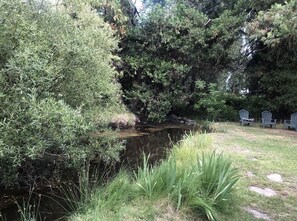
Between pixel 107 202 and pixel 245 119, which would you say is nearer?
pixel 107 202

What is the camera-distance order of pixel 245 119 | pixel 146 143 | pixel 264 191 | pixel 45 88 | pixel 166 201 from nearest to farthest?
pixel 166 201, pixel 264 191, pixel 45 88, pixel 146 143, pixel 245 119

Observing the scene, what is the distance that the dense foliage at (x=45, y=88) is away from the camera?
4.05m

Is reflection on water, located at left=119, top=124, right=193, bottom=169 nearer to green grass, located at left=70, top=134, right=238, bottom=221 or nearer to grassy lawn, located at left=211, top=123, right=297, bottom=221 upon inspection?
grassy lawn, located at left=211, top=123, right=297, bottom=221

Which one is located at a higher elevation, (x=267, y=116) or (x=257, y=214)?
(x=267, y=116)

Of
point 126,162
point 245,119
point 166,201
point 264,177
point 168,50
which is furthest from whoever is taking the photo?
point 168,50

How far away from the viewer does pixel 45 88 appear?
4.61 metres

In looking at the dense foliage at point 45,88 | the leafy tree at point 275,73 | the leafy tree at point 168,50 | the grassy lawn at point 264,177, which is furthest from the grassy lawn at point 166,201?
the leafy tree at point 275,73

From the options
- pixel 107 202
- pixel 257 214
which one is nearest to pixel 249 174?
pixel 257 214

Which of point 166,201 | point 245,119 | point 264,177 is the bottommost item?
point 166,201

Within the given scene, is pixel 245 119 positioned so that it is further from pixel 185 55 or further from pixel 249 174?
pixel 249 174

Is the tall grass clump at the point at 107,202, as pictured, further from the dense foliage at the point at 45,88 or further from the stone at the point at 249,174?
the stone at the point at 249,174

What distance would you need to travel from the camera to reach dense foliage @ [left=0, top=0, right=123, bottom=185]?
13.3 ft

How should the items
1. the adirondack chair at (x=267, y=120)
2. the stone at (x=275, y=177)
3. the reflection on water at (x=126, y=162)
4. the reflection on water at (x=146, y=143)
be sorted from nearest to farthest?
the reflection on water at (x=126, y=162)
the stone at (x=275, y=177)
the reflection on water at (x=146, y=143)
the adirondack chair at (x=267, y=120)

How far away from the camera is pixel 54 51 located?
16.9 feet
